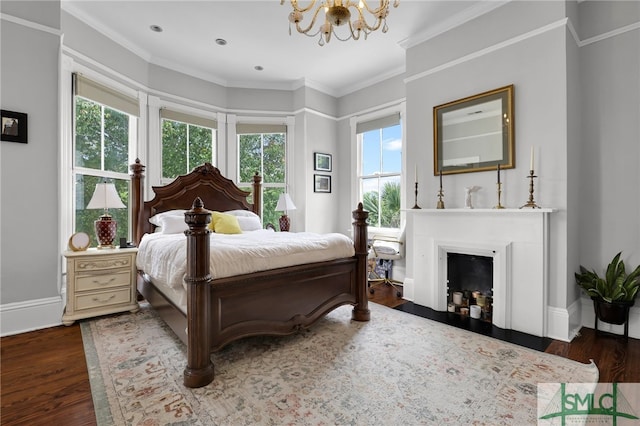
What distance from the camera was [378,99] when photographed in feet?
15.7

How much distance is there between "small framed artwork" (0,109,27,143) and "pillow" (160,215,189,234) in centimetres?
137

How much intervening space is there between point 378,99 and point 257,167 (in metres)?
2.22

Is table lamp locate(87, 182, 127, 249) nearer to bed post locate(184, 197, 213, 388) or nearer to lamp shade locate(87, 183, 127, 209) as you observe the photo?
lamp shade locate(87, 183, 127, 209)

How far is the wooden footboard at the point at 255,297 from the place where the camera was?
6.09 feet

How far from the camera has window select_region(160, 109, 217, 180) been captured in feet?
14.3

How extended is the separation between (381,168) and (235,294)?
341 cm

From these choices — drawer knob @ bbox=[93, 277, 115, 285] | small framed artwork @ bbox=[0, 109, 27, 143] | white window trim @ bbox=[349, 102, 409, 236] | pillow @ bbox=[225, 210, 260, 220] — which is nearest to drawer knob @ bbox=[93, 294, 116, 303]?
drawer knob @ bbox=[93, 277, 115, 285]

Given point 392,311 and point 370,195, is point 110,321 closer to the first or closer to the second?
point 392,311

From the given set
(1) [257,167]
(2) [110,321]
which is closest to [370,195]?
(1) [257,167]

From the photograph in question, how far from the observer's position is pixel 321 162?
17.0 feet

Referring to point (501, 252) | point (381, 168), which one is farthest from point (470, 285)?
point (381, 168)

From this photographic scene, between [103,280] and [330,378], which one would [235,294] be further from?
[103,280]

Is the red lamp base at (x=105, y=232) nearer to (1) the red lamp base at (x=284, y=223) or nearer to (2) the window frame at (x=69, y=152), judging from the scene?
(2) the window frame at (x=69, y=152)

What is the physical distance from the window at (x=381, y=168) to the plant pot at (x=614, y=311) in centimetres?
247
